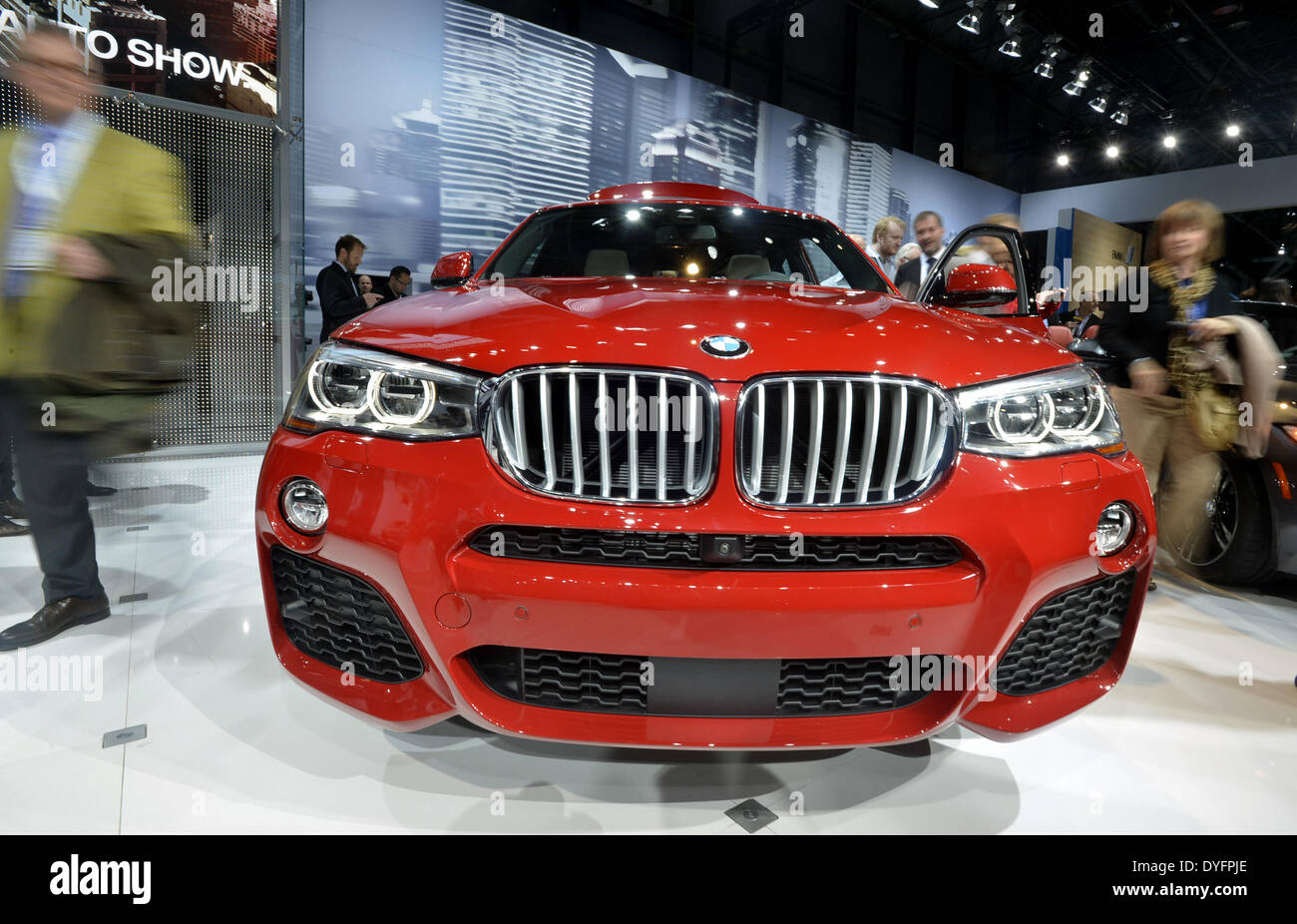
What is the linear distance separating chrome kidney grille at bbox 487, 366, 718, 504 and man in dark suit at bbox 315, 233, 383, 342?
12.9 ft

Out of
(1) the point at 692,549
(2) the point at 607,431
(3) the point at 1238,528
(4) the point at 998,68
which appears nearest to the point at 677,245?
(2) the point at 607,431

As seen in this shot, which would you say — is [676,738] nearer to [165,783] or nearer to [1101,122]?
[165,783]

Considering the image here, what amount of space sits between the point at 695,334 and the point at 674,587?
47 cm

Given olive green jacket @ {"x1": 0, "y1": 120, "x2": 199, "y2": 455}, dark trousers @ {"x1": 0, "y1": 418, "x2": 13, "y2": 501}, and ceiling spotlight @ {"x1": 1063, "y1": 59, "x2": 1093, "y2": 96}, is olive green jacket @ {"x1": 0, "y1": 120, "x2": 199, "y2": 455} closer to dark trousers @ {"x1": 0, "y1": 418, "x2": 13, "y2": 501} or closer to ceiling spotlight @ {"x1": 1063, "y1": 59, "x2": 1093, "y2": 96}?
dark trousers @ {"x1": 0, "y1": 418, "x2": 13, "y2": 501}

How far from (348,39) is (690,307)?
5663mm

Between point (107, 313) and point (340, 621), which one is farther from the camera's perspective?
point (107, 313)

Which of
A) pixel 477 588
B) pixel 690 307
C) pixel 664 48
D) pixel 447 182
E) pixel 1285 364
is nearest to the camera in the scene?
pixel 477 588

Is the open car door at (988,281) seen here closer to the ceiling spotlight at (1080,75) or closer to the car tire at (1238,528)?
the car tire at (1238,528)

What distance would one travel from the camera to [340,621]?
1342 millimetres

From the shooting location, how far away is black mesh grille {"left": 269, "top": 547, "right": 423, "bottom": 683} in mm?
1298

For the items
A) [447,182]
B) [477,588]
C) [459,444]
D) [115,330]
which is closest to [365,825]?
[477,588]

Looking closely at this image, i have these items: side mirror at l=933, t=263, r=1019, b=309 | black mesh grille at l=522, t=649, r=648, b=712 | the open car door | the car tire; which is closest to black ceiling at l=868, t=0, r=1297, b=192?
the open car door

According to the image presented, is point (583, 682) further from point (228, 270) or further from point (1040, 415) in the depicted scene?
point (228, 270)
